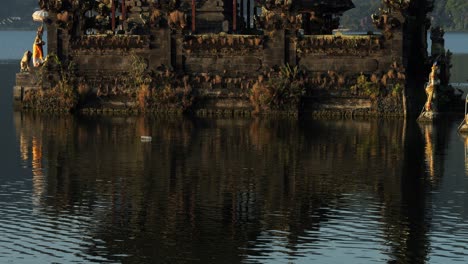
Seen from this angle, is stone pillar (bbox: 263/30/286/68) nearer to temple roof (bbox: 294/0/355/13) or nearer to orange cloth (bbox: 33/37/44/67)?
temple roof (bbox: 294/0/355/13)

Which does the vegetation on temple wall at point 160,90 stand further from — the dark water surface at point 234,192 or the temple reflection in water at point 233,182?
the dark water surface at point 234,192

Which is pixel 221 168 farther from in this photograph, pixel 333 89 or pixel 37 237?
pixel 333 89

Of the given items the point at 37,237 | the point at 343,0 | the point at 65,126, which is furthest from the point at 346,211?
the point at 343,0

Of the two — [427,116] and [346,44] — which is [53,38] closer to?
[346,44]

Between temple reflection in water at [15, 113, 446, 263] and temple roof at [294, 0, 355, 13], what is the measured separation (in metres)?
15.1

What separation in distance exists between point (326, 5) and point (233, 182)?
37.4 m

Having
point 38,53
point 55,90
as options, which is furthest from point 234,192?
point 38,53

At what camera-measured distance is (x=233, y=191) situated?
45.2m

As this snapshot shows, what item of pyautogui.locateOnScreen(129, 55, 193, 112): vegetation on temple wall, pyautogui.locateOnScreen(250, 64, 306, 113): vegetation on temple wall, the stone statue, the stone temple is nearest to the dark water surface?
the stone statue

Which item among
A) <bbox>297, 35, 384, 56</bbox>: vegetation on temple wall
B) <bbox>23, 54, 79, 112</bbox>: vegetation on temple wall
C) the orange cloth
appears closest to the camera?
<bbox>297, 35, 384, 56</bbox>: vegetation on temple wall

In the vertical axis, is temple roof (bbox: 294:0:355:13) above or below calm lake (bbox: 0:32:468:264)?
above

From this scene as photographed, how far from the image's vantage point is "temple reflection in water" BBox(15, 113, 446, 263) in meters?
36.6

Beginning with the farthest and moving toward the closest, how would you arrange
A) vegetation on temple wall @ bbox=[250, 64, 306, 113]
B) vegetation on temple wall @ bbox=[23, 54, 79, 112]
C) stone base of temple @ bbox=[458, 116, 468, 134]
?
1. vegetation on temple wall @ bbox=[23, 54, 79, 112]
2. vegetation on temple wall @ bbox=[250, 64, 306, 113]
3. stone base of temple @ bbox=[458, 116, 468, 134]

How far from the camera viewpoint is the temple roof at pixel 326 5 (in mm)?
82312
